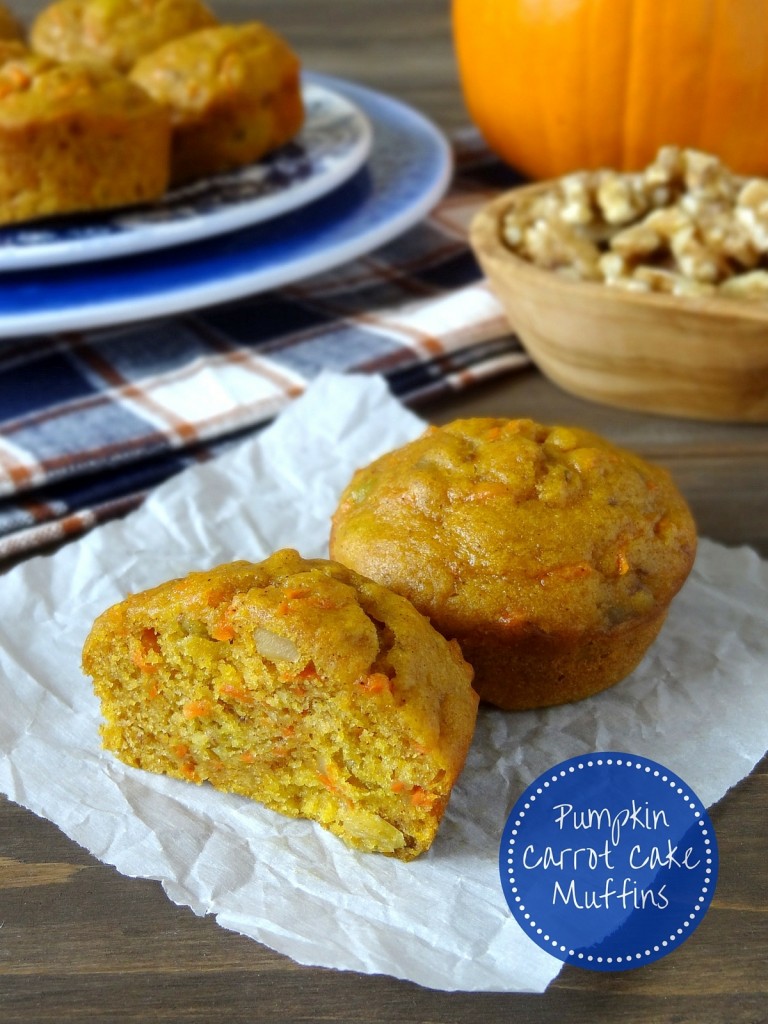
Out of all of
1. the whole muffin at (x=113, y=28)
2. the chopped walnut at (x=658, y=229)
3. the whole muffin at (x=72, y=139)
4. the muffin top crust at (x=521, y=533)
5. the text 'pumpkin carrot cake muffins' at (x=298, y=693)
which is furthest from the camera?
the whole muffin at (x=113, y=28)

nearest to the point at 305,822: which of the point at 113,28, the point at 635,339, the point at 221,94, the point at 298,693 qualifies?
the point at 298,693

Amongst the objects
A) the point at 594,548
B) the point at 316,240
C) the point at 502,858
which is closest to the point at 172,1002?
the point at 502,858

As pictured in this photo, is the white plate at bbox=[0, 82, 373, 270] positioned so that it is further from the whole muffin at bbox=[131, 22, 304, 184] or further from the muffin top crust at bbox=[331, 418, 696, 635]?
the muffin top crust at bbox=[331, 418, 696, 635]

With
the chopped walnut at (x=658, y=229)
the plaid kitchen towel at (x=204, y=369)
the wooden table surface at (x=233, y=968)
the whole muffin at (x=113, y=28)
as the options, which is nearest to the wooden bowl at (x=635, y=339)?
the chopped walnut at (x=658, y=229)

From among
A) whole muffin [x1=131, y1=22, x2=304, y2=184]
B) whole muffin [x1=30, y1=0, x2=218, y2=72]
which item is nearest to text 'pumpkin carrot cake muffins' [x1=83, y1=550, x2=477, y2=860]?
whole muffin [x1=131, y1=22, x2=304, y2=184]

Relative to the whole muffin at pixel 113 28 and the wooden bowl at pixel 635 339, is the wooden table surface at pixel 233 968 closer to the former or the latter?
the wooden bowl at pixel 635 339

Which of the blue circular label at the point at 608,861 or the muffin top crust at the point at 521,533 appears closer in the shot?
the blue circular label at the point at 608,861
